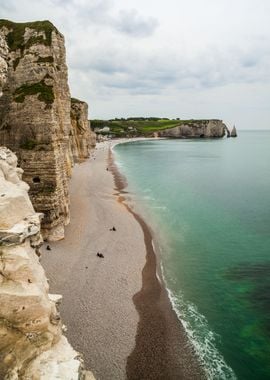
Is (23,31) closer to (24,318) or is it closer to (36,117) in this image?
(36,117)

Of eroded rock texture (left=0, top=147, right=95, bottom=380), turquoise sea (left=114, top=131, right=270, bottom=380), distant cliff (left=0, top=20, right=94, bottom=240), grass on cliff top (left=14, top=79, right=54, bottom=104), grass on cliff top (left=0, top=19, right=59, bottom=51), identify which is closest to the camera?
eroded rock texture (left=0, top=147, right=95, bottom=380)

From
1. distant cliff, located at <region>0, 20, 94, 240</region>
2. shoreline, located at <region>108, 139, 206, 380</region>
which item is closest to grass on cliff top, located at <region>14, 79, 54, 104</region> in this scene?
distant cliff, located at <region>0, 20, 94, 240</region>

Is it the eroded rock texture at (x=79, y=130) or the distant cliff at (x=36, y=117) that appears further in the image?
the eroded rock texture at (x=79, y=130)

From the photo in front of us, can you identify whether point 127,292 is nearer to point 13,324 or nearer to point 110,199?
point 13,324

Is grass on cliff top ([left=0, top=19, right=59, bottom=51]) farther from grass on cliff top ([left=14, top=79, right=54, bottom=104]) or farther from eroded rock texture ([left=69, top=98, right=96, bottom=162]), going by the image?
eroded rock texture ([left=69, top=98, right=96, bottom=162])

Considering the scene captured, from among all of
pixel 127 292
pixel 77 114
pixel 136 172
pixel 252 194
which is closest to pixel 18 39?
pixel 127 292

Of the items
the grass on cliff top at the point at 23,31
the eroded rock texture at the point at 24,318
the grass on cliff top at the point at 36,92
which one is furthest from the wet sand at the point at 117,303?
the grass on cliff top at the point at 23,31

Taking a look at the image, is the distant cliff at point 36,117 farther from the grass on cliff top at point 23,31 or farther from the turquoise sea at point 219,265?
the turquoise sea at point 219,265
